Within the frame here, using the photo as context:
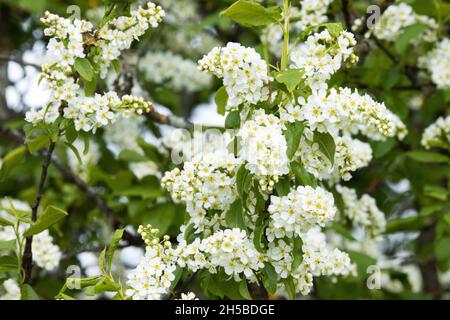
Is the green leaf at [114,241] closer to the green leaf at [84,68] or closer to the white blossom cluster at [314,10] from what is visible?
the green leaf at [84,68]

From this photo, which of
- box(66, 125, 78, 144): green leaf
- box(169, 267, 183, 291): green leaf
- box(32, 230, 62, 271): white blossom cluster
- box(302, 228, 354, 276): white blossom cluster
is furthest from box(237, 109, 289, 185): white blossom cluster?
box(32, 230, 62, 271): white blossom cluster

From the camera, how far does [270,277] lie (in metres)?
2.94

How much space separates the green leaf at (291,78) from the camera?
9.28 feet

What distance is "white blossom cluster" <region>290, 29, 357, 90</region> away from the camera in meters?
2.95

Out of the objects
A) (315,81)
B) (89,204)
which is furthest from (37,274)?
(315,81)

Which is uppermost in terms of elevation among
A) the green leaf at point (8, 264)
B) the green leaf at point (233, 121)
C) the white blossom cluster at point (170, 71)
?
the white blossom cluster at point (170, 71)

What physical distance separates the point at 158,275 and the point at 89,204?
92.1 inches

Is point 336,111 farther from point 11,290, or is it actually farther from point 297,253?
point 11,290

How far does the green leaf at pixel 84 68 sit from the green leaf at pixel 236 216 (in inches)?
28.9

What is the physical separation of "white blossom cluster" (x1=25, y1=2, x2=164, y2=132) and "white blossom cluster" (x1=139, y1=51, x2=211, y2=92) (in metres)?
2.31

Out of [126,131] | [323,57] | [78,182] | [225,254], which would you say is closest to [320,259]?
[225,254]

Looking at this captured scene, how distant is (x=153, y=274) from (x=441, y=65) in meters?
2.53

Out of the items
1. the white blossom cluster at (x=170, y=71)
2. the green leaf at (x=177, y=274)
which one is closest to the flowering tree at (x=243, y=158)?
the green leaf at (x=177, y=274)

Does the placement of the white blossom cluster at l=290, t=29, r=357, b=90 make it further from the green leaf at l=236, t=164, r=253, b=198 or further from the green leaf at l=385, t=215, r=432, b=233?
the green leaf at l=385, t=215, r=432, b=233
